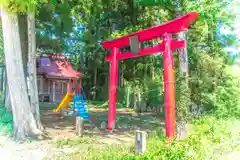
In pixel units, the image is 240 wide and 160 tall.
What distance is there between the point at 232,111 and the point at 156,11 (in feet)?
20.8

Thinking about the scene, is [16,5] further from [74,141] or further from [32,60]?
[74,141]

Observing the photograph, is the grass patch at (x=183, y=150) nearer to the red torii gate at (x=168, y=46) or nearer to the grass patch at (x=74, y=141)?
the grass patch at (x=74, y=141)

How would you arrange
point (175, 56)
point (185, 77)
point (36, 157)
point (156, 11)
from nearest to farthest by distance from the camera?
point (36, 157) → point (185, 77) → point (175, 56) → point (156, 11)

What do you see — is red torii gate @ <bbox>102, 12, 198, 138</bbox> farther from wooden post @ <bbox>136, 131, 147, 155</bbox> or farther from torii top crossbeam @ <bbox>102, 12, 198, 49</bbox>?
wooden post @ <bbox>136, 131, 147, 155</bbox>

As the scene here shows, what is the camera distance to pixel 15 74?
686 cm

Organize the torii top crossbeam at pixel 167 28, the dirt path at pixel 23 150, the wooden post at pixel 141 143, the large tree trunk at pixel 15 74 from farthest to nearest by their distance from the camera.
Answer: the large tree trunk at pixel 15 74 < the torii top crossbeam at pixel 167 28 < the dirt path at pixel 23 150 < the wooden post at pixel 141 143

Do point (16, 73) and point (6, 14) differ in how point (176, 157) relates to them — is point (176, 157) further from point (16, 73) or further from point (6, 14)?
point (6, 14)

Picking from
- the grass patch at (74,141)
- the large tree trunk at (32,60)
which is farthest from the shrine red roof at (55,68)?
the grass patch at (74,141)

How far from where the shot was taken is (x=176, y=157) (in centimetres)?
414

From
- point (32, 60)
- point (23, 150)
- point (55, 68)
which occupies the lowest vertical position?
point (23, 150)

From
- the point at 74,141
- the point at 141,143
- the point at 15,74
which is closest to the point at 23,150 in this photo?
the point at 74,141

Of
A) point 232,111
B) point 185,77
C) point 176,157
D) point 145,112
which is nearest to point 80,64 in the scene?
point 145,112

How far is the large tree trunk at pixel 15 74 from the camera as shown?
22.3 feet

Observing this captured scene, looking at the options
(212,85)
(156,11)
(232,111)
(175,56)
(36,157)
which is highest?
(156,11)
